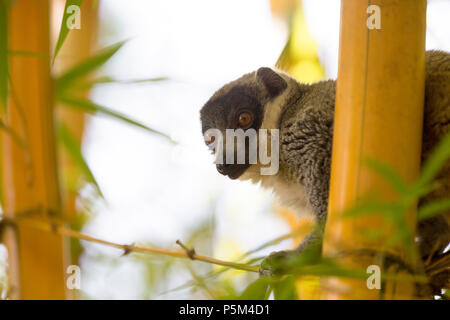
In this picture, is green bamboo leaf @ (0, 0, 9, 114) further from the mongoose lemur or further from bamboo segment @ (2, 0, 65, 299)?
the mongoose lemur

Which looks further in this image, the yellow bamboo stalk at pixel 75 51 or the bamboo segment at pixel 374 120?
the yellow bamboo stalk at pixel 75 51

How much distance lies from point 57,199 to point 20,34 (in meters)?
0.45

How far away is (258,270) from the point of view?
1228 mm

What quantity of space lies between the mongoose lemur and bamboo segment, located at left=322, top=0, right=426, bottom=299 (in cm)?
33

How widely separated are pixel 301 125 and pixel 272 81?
0.33 meters

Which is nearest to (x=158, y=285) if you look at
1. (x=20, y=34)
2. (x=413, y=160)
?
(x=20, y=34)

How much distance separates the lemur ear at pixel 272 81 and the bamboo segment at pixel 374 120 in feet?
2.95

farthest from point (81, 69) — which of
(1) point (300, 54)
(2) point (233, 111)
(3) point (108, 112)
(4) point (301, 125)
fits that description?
(1) point (300, 54)

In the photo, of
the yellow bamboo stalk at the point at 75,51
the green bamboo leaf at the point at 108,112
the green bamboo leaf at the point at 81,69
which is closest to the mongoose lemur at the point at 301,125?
the green bamboo leaf at the point at 108,112

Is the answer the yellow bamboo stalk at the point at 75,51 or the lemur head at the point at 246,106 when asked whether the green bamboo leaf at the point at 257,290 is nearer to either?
the lemur head at the point at 246,106

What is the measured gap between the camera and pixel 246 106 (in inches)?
79.2

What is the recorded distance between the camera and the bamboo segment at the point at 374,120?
1023 millimetres
